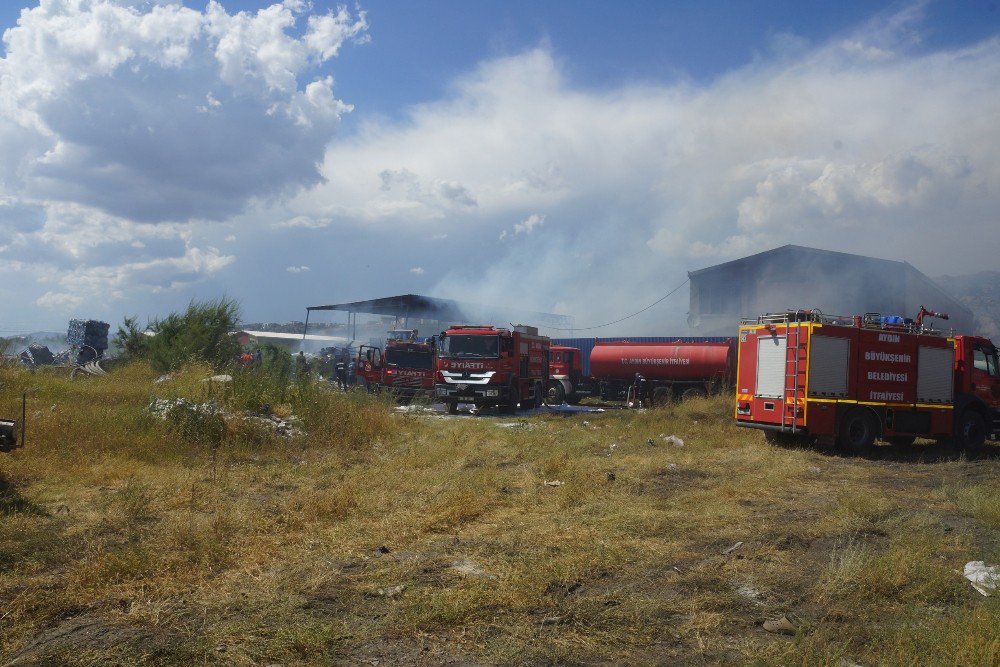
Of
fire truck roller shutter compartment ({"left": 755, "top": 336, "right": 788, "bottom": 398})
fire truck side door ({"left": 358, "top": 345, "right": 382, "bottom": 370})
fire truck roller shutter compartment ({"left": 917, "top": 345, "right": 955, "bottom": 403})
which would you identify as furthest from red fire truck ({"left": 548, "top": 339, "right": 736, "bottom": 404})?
fire truck roller shutter compartment ({"left": 755, "top": 336, "right": 788, "bottom": 398})

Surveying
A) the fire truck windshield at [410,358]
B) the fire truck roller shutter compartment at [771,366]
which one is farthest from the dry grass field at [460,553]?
the fire truck windshield at [410,358]

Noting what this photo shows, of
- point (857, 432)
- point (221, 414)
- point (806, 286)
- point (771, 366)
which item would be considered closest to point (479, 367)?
point (771, 366)

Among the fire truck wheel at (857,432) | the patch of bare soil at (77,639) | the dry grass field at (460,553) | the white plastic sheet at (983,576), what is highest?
the fire truck wheel at (857,432)

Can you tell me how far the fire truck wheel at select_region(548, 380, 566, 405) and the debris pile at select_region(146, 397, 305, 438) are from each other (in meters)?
16.7

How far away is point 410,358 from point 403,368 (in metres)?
0.48

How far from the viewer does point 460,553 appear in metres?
5.85

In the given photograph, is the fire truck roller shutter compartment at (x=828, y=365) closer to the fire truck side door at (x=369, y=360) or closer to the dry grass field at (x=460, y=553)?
the dry grass field at (x=460, y=553)

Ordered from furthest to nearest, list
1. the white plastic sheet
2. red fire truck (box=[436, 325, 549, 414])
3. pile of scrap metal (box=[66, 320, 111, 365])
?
pile of scrap metal (box=[66, 320, 111, 365]) < red fire truck (box=[436, 325, 549, 414]) < the white plastic sheet

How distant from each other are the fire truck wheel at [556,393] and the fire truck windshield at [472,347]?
27.4ft

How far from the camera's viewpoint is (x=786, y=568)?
219 inches

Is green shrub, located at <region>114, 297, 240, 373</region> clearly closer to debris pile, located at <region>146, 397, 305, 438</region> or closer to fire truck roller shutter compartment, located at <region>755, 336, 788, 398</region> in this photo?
debris pile, located at <region>146, 397, 305, 438</region>

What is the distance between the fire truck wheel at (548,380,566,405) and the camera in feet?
92.9

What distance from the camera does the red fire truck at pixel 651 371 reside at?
24.2 meters

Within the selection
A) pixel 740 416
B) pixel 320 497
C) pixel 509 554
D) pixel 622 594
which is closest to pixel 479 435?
pixel 740 416
